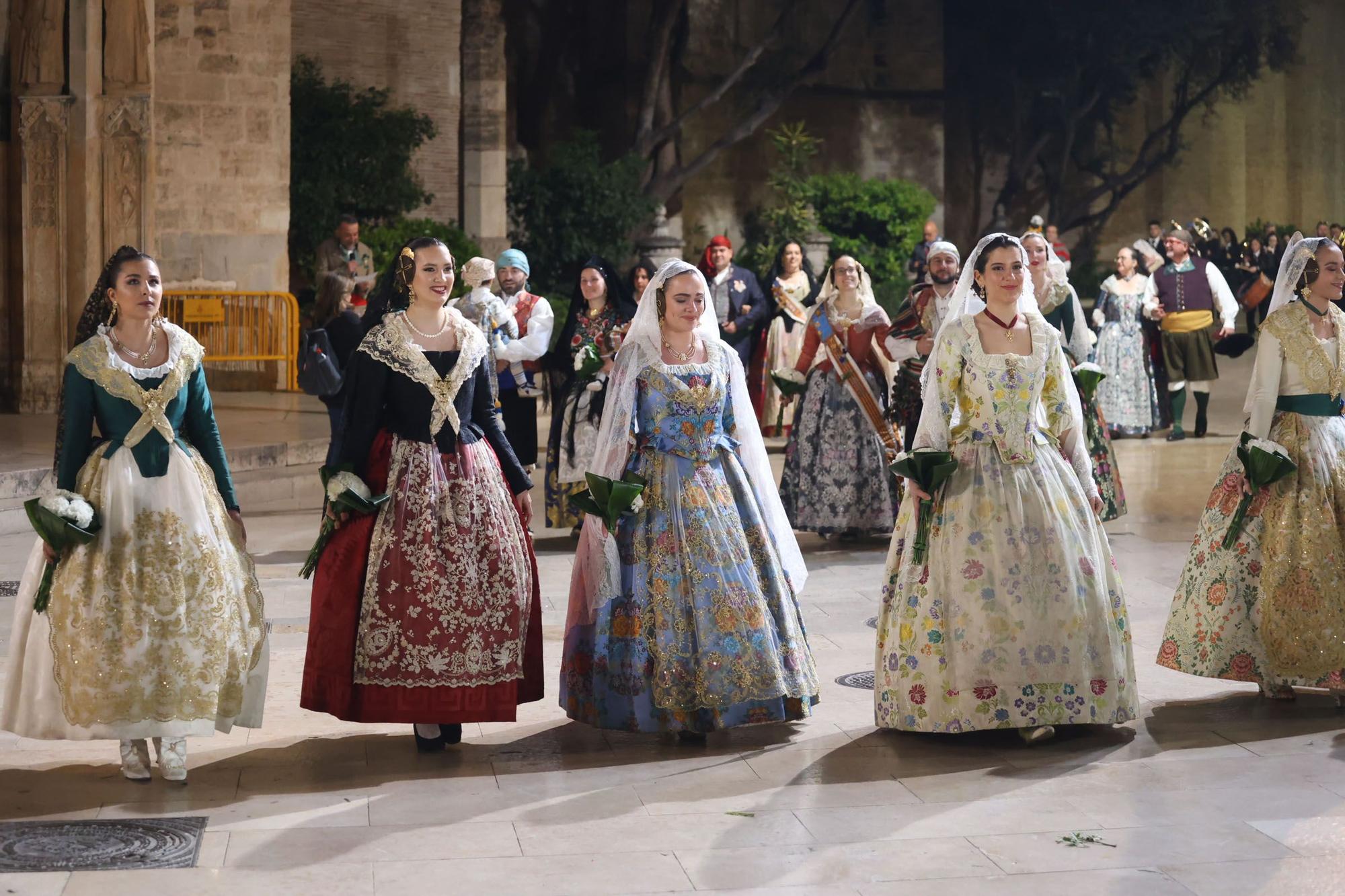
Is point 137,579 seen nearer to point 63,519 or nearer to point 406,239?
point 63,519

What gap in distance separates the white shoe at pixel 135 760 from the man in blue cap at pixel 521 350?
184 inches

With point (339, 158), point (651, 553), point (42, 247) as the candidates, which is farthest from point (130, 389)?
point (339, 158)

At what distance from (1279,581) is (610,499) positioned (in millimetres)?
2214

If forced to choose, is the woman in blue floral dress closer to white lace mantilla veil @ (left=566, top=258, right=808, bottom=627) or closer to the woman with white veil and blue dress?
white lace mantilla veil @ (left=566, top=258, right=808, bottom=627)

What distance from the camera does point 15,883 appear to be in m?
4.12

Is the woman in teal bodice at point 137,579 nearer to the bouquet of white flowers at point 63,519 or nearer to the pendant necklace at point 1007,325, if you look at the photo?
the bouquet of white flowers at point 63,519

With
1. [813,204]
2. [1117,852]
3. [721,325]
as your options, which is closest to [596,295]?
[721,325]

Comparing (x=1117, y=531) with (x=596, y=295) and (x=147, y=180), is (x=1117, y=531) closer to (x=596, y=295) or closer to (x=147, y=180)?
(x=596, y=295)

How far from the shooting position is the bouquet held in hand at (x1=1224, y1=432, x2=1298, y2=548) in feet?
19.1

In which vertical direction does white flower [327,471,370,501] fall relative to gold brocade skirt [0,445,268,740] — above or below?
above

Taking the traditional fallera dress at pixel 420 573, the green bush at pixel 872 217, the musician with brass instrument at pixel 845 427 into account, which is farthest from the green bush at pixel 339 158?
the traditional fallera dress at pixel 420 573

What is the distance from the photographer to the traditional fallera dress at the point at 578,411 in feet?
30.0

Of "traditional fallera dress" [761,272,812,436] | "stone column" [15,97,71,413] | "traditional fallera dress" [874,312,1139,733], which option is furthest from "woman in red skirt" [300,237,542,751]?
"stone column" [15,97,71,413]

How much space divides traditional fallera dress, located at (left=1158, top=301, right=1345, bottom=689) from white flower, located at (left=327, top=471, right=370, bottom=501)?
2.72 meters
